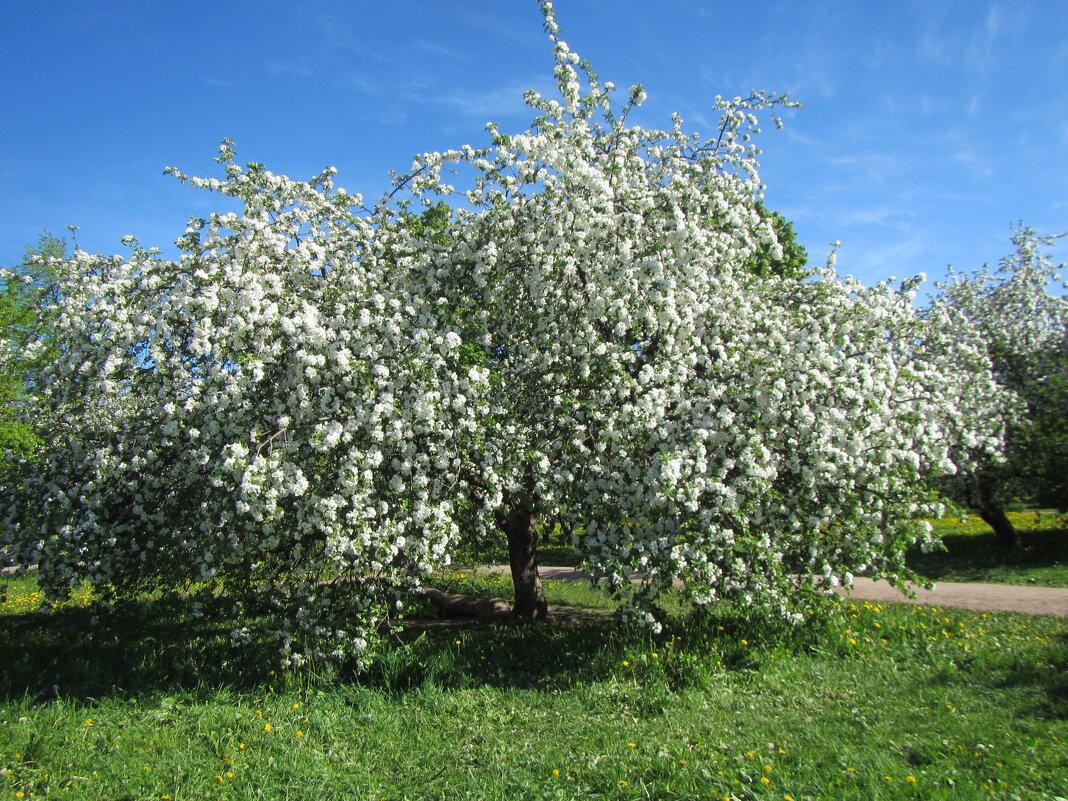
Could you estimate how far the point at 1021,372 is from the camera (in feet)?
56.9

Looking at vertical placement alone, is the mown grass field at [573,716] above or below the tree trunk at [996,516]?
below

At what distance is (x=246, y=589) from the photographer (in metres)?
8.22

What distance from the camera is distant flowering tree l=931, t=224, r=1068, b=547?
15828 mm

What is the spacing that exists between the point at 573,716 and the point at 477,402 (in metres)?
3.63

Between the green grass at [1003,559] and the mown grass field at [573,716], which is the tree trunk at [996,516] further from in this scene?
the mown grass field at [573,716]

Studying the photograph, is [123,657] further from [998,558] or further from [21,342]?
[998,558]

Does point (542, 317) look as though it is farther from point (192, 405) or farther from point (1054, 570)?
point (1054, 570)

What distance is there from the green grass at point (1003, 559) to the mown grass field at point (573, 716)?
591 cm

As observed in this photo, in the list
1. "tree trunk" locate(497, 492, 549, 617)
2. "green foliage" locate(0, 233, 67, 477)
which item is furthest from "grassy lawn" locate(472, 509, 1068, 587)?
"green foliage" locate(0, 233, 67, 477)

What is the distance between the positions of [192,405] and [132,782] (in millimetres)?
3475

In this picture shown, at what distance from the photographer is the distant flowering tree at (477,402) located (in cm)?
Answer: 758

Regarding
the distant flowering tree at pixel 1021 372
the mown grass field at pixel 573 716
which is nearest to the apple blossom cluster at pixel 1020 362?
the distant flowering tree at pixel 1021 372

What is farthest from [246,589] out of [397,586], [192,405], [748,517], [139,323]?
[748,517]

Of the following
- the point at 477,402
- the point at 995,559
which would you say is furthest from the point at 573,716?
the point at 995,559
